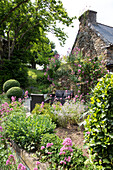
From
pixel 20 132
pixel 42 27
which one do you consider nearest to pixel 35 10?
pixel 42 27

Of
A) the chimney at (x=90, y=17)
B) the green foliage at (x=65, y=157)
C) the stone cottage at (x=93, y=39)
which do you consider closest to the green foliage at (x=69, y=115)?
the green foliage at (x=65, y=157)

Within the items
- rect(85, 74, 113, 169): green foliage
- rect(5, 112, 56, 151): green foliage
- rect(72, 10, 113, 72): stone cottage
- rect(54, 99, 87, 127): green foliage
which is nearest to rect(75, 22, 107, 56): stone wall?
rect(72, 10, 113, 72): stone cottage

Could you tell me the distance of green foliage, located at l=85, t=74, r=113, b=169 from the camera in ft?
5.03

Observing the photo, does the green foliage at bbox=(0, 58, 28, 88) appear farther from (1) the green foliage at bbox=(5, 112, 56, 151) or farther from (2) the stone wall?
(1) the green foliage at bbox=(5, 112, 56, 151)

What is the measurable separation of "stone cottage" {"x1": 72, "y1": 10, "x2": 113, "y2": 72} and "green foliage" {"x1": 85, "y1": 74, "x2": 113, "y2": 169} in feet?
18.4

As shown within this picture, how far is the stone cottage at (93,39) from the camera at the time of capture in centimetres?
745

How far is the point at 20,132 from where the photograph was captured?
261 cm

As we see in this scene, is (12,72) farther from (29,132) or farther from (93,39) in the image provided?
(29,132)

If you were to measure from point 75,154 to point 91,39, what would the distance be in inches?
331

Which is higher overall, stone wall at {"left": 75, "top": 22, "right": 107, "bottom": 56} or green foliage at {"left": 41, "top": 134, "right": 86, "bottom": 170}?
stone wall at {"left": 75, "top": 22, "right": 107, "bottom": 56}

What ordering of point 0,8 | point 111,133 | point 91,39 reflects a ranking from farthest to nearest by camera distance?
point 0,8, point 91,39, point 111,133

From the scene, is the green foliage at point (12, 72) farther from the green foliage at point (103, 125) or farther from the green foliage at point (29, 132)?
the green foliage at point (103, 125)

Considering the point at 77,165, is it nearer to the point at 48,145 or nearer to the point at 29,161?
the point at 48,145

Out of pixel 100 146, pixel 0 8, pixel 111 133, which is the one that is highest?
pixel 0 8
